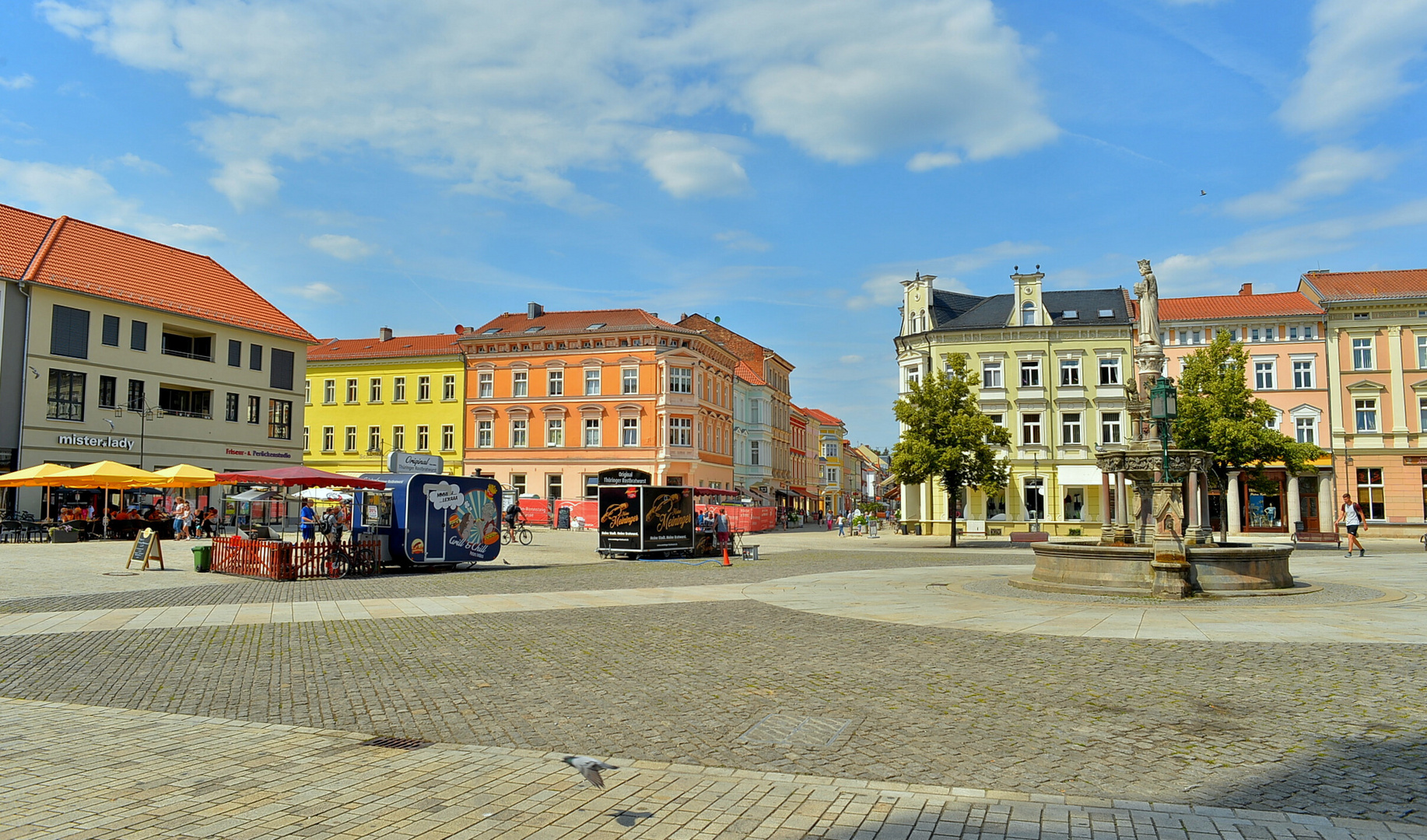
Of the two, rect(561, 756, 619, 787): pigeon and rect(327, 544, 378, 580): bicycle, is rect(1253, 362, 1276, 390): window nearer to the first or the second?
rect(327, 544, 378, 580): bicycle

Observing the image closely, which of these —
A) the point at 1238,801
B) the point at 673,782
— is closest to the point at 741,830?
the point at 673,782

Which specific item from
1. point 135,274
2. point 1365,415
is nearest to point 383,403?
point 135,274

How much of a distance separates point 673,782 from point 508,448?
2222 inches

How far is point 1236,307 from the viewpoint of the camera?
173 ft

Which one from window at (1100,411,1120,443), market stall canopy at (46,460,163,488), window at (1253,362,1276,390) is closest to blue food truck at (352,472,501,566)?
market stall canopy at (46,460,163,488)

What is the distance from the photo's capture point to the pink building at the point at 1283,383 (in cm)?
4938

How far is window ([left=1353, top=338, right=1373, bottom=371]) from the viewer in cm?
4944

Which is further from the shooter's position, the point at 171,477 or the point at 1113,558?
the point at 171,477

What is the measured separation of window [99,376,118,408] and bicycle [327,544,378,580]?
26.7m

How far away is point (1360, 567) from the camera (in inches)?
941

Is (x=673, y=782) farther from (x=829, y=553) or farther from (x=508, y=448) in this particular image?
(x=508, y=448)

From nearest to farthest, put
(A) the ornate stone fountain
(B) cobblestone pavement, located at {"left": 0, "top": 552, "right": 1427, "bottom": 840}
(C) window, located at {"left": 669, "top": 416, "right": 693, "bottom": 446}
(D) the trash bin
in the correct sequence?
1. (B) cobblestone pavement, located at {"left": 0, "top": 552, "right": 1427, "bottom": 840}
2. (A) the ornate stone fountain
3. (D) the trash bin
4. (C) window, located at {"left": 669, "top": 416, "right": 693, "bottom": 446}

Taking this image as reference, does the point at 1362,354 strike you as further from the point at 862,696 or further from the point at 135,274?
the point at 135,274

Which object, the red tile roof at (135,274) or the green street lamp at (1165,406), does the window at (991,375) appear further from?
the red tile roof at (135,274)
